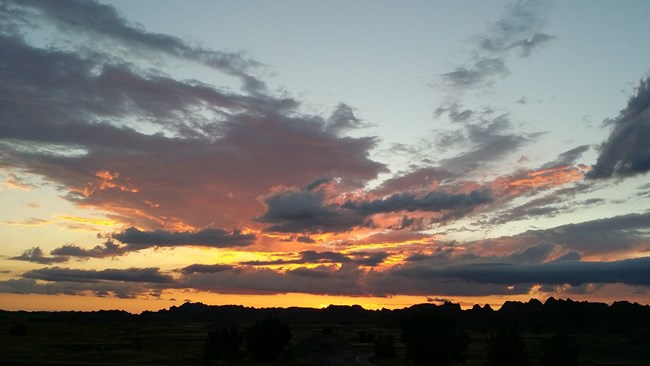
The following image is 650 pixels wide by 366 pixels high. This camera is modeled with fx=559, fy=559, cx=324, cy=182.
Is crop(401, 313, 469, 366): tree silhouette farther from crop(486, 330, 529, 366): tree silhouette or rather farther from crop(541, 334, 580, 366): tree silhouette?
crop(541, 334, 580, 366): tree silhouette

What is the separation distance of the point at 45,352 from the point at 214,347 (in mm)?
32175

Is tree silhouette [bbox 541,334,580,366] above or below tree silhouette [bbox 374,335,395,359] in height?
above

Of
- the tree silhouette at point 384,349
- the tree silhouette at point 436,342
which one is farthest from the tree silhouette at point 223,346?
the tree silhouette at point 384,349

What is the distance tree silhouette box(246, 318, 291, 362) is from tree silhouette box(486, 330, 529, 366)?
40.9 metres

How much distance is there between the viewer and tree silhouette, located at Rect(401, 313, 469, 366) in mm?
91750

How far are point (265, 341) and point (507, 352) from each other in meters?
45.3

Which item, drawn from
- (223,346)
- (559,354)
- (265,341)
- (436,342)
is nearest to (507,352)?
(559,354)

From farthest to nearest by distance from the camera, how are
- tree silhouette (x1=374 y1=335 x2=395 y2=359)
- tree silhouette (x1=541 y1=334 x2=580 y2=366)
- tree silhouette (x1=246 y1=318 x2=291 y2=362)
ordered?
tree silhouette (x1=374 y1=335 x2=395 y2=359), tree silhouette (x1=246 y1=318 x2=291 y2=362), tree silhouette (x1=541 y1=334 x2=580 y2=366)

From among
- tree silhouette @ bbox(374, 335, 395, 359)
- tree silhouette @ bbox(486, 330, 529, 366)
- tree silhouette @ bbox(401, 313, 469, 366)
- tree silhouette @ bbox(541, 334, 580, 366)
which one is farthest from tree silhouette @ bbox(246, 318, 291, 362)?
tree silhouette @ bbox(541, 334, 580, 366)

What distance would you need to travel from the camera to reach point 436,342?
91.9 meters

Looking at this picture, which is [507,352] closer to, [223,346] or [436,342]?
[436,342]

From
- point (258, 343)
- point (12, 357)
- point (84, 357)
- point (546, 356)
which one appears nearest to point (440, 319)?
point (546, 356)

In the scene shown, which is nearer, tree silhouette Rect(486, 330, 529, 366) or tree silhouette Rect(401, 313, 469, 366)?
tree silhouette Rect(486, 330, 529, 366)

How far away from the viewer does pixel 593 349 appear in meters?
149
